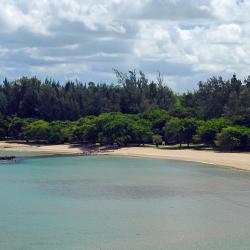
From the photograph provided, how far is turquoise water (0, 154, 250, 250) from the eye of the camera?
30297 millimetres

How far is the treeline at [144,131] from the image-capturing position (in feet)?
250

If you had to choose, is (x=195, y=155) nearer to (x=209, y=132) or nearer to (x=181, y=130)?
(x=209, y=132)

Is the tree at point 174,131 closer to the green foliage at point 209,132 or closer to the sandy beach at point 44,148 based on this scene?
the green foliage at point 209,132

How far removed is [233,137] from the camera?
74250mm

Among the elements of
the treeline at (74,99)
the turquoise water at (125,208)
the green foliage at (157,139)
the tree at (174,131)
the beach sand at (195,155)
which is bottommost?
the turquoise water at (125,208)

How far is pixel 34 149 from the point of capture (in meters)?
94.6

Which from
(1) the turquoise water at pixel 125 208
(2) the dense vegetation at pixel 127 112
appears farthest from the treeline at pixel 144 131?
(1) the turquoise water at pixel 125 208

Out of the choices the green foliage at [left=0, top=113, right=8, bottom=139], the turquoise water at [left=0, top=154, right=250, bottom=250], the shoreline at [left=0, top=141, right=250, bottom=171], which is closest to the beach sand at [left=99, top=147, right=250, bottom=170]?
the shoreline at [left=0, top=141, right=250, bottom=171]

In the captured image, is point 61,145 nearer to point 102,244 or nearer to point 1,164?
point 1,164

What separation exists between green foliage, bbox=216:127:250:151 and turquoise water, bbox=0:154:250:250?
11.4 metres

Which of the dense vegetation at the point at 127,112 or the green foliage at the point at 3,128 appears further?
the green foliage at the point at 3,128

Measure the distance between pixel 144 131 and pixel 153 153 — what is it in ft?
26.0

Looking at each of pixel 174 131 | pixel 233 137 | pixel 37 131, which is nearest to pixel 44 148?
pixel 37 131

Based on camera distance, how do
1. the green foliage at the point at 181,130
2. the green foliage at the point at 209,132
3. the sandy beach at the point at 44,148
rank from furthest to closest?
the sandy beach at the point at 44,148 < the green foliage at the point at 181,130 < the green foliage at the point at 209,132
